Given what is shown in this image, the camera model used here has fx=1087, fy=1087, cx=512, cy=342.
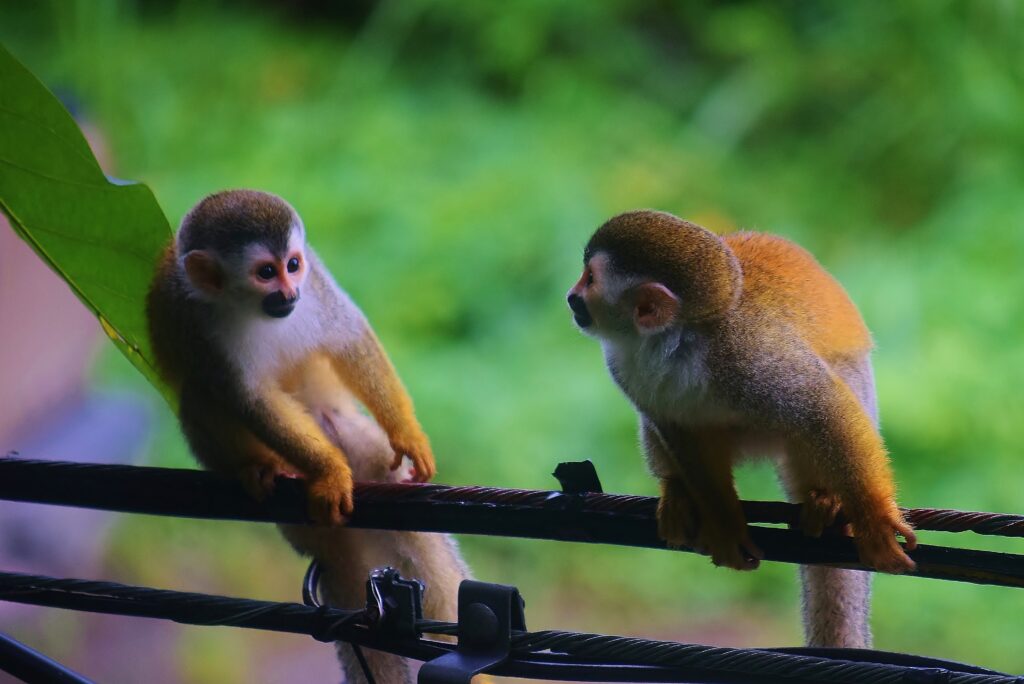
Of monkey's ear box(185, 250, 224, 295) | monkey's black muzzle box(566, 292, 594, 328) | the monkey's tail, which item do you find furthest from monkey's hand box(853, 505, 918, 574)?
monkey's ear box(185, 250, 224, 295)

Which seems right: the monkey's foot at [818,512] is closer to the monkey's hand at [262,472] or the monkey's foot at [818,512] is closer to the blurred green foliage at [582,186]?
the monkey's hand at [262,472]

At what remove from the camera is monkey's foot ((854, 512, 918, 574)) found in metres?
1.18

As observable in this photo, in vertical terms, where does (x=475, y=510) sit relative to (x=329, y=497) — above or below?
below

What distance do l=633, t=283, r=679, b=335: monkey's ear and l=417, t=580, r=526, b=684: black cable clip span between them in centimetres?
51

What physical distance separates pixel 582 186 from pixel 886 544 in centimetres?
304

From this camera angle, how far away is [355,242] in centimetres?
413

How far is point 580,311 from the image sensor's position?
1.48 metres

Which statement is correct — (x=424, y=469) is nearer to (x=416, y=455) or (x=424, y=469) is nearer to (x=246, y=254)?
(x=416, y=455)

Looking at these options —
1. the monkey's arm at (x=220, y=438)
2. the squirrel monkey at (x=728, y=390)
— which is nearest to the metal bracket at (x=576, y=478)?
the squirrel monkey at (x=728, y=390)

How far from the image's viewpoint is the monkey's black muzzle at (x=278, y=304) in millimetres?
1721

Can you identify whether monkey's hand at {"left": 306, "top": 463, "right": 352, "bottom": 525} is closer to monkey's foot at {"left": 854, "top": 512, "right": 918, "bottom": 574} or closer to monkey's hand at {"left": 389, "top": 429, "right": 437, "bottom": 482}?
monkey's hand at {"left": 389, "top": 429, "right": 437, "bottom": 482}

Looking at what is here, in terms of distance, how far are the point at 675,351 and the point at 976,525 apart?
0.51 meters

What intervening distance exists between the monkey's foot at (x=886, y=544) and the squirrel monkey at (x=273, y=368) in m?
0.72

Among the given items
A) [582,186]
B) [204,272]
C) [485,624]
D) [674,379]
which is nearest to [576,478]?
[485,624]
